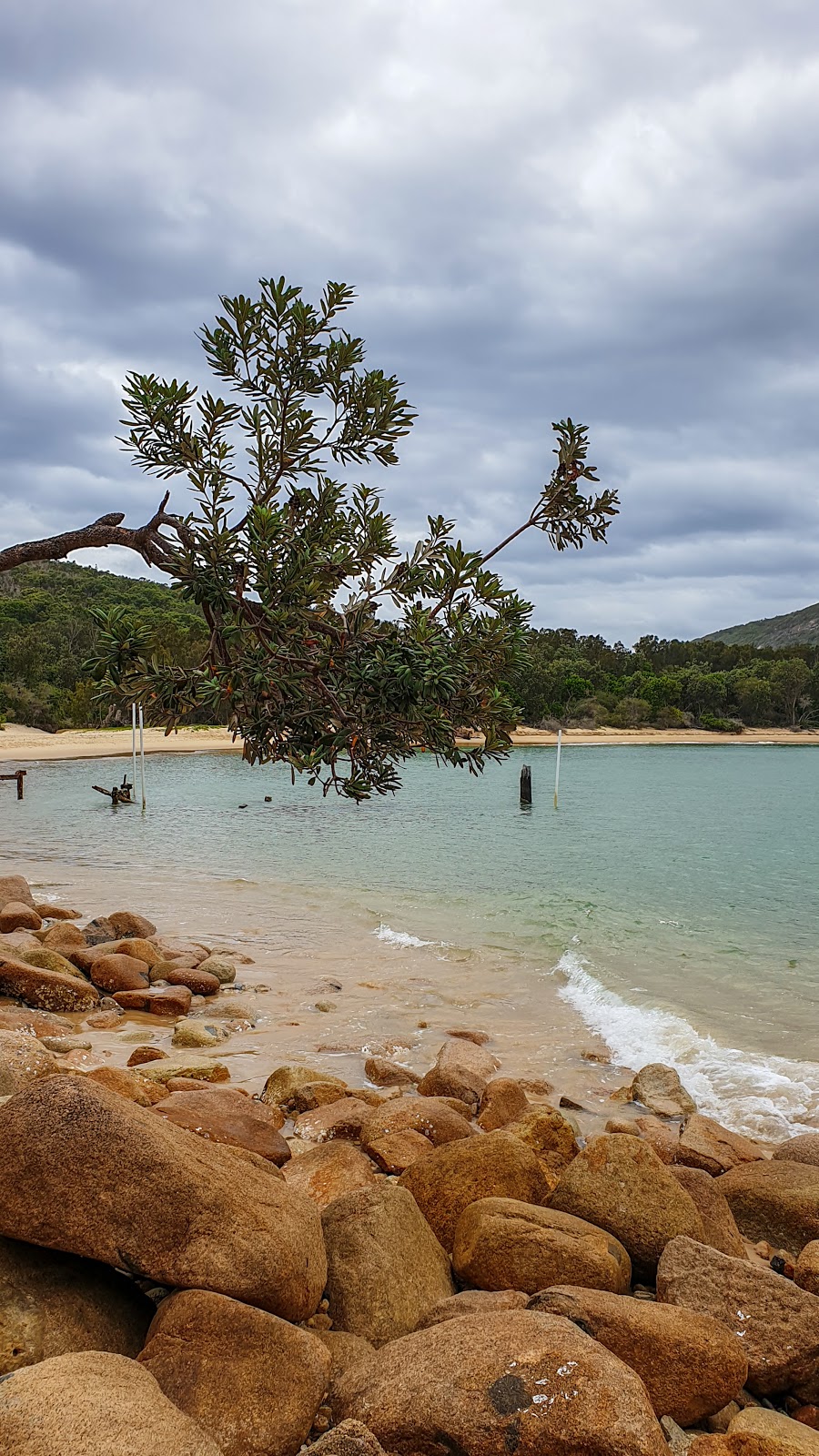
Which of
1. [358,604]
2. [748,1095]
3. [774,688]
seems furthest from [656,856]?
[774,688]

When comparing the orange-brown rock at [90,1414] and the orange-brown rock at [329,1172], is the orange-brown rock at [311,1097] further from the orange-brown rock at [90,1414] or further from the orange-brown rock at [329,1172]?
the orange-brown rock at [90,1414]

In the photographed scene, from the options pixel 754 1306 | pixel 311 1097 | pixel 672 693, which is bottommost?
pixel 311 1097

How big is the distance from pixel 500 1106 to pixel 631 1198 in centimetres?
250

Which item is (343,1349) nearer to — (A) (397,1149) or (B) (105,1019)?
(A) (397,1149)

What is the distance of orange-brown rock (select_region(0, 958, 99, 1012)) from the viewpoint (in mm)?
9992

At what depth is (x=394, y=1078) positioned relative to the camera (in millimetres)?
8695

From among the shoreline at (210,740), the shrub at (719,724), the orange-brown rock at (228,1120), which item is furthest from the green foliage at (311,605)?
the shrub at (719,724)

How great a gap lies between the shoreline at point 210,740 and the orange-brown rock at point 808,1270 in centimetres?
2250

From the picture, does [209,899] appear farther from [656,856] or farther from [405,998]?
[656,856]

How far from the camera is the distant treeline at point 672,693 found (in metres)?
106

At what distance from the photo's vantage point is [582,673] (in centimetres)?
10888

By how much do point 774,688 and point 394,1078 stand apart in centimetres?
11364

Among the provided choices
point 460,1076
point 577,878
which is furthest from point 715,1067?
point 577,878

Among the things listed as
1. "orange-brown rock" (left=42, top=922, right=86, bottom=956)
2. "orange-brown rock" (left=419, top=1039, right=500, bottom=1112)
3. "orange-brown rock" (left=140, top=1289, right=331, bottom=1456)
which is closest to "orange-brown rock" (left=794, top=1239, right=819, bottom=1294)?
"orange-brown rock" (left=140, top=1289, right=331, bottom=1456)
